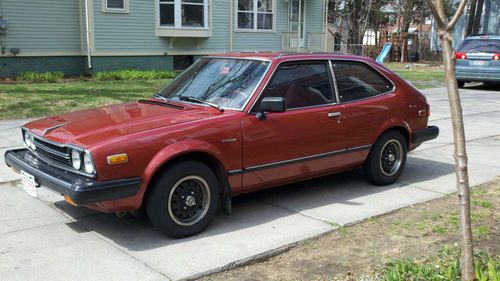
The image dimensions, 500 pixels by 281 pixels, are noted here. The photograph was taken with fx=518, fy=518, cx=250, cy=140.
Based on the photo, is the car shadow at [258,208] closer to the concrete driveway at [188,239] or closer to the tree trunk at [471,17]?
the concrete driveway at [188,239]

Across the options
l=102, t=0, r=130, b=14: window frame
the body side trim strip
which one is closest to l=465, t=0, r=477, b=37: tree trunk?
l=102, t=0, r=130, b=14: window frame

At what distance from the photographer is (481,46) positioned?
55.7 ft

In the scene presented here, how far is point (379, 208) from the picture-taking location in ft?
17.6

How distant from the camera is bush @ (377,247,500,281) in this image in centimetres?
347

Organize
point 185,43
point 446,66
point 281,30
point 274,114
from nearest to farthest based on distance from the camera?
point 446,66
point 274,114
point 185,43
point 281,30

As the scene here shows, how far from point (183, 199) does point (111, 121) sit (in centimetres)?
96

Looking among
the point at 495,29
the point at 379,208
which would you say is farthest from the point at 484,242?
the point at 495,29

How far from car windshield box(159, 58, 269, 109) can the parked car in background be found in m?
13.0

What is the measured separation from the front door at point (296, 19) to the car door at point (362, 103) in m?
17.8

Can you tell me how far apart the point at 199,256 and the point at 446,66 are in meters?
2.32

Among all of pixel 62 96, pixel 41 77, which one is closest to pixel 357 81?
pixel 62 96

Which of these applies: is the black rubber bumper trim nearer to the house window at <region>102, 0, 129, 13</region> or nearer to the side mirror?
the side mirror

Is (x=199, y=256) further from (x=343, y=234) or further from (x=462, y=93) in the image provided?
(x=462, y=93)

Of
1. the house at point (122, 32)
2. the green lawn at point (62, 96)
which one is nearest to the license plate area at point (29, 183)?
the green lawn at point (62, 96)
